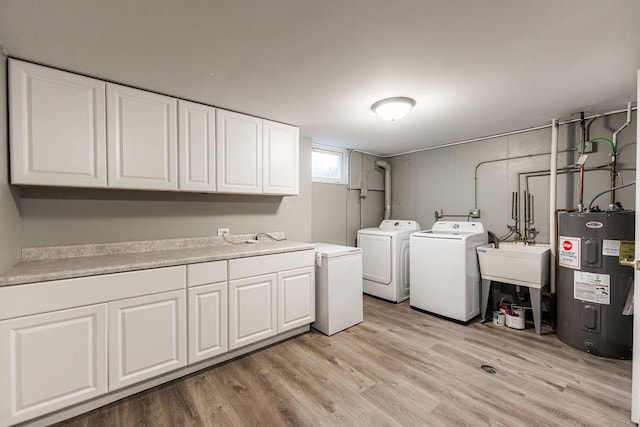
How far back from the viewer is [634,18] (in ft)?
4.32

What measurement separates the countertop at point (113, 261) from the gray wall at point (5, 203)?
0.28 ft

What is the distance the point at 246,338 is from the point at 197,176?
1.40m

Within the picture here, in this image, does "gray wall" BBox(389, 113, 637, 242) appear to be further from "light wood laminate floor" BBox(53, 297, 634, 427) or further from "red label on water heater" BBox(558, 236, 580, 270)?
"light wood laminate floor" BBox(53, 297, 634, 427)

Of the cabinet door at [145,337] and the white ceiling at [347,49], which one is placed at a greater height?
the white ceiling at [347,49]

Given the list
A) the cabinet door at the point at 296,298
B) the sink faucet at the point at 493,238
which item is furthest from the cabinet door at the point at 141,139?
the sink faucet at the point at 493,238

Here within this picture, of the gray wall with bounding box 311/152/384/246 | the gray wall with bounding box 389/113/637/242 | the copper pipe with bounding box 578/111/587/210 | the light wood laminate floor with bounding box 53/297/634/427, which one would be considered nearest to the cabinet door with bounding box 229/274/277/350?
the light wood laminate floor with bounding box 53/297/634/427

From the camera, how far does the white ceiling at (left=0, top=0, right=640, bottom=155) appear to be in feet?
4.15

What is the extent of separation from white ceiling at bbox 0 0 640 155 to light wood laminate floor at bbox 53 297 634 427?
2126mm

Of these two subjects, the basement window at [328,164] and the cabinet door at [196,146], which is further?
the basement window at [328,164]

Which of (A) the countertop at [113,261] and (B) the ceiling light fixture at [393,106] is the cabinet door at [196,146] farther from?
(B) the ceiling light fixture at [393,106]

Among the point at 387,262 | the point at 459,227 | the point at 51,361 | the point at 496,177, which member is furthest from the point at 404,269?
the point at 51,361

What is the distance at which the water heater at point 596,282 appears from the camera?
2197mm

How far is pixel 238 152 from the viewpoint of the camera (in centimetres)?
257

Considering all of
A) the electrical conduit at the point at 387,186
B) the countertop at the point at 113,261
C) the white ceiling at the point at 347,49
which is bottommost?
the countertop at the point at 113,261
